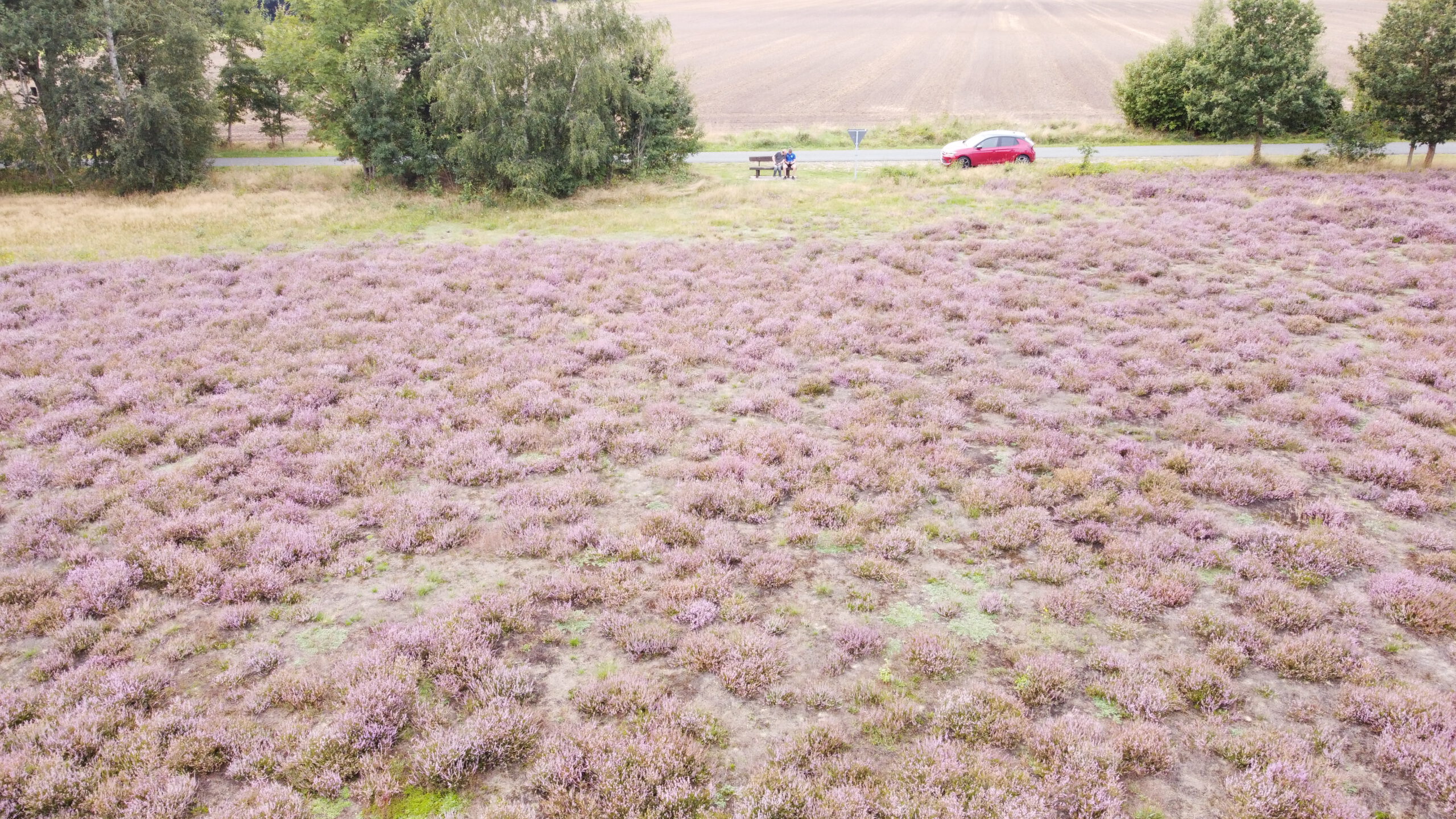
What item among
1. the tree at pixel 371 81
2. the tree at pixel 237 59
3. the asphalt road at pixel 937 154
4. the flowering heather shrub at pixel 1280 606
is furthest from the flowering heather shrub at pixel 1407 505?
the tree at pixel 237 59

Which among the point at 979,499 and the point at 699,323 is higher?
the point at 699,323

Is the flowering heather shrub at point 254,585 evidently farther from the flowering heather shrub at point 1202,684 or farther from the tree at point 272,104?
the tree at point 272,104

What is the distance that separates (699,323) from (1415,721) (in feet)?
51.1

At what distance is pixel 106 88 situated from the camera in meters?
39.6

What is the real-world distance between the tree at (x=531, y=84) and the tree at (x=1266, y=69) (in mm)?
30593

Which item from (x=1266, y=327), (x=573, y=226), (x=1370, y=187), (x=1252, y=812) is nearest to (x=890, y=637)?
(x=1252, y=812)

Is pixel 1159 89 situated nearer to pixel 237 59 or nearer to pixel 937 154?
pixel 937 154

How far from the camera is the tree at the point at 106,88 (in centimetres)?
3797

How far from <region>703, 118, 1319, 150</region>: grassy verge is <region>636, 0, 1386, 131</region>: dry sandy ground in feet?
17.4

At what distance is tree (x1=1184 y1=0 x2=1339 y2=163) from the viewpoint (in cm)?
3572

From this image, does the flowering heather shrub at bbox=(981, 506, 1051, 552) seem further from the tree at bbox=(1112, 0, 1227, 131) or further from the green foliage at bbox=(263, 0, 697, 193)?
the tree at bbox=(1112, 0, 1227, 131)

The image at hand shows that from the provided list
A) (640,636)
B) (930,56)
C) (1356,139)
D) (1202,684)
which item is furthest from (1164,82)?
(640,636)

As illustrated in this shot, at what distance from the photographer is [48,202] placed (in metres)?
37.6

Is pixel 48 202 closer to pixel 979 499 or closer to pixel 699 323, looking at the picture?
pixel 699 323
